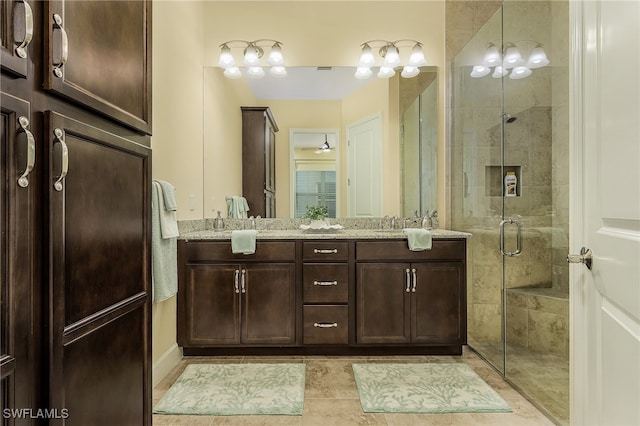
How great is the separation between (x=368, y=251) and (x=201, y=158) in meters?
1.59

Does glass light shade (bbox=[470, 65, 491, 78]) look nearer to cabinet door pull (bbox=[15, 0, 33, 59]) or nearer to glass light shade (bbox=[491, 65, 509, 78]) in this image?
glass light shade (bbox=[491, 65, 509, 78])

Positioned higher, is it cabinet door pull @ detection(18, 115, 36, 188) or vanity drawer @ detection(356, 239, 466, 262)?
cabinet door pull @ detection(18, 115, 36, 188)

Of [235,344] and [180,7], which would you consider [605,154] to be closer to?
[235,344]

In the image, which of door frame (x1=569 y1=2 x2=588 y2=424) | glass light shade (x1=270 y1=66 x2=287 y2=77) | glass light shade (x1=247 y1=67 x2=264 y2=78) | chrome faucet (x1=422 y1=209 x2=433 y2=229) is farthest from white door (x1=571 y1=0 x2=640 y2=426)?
glass light shade (x1=247 y1=67 x2=264 y2=78)

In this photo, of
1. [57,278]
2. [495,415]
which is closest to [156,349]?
[57,278]

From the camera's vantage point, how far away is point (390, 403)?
78.0 inches

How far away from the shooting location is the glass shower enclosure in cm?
225

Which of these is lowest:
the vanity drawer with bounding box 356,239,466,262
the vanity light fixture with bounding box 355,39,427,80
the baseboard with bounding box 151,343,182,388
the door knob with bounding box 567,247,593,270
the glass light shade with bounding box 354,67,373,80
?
the baseboard with bounding box 151,343,182,388

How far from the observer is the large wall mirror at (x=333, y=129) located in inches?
124

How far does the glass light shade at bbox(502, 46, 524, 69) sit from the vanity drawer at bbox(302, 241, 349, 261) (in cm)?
164

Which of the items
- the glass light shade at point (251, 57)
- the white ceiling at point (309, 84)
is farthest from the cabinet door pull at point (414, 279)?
the glass light shade at point (251, 57)

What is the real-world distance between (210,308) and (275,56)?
2108 mm

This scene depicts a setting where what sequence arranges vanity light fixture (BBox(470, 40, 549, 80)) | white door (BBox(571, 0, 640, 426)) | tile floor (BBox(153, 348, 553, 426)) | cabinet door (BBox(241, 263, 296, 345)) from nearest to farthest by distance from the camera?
white door (BBox(571, 0, 640, 426)), tile floor (BBox(153, 348, 553, 426)), vanity light fixture (BBox(470, 40, 549, 80)), cabinet door (BBox(241, 263, 296, 345))

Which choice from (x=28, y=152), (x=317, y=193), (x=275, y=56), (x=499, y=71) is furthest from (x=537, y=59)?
(x=28, y=152)
